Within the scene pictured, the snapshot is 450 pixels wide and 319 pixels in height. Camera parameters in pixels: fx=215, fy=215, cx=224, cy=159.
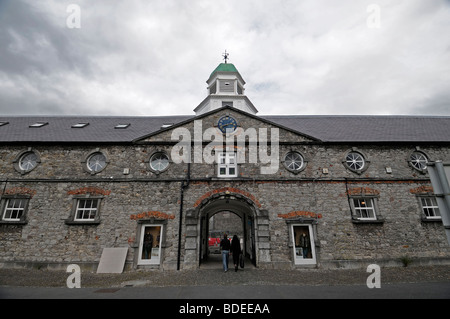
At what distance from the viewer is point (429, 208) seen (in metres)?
11.5

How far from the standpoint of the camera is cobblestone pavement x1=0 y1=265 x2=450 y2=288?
7844 mm

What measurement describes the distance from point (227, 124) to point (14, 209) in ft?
39.9

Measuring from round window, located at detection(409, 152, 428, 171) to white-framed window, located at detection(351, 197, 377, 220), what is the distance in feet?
11.3

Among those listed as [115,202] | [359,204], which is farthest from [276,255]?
[115,202]

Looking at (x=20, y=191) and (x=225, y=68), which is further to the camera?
(x=225, y=68)

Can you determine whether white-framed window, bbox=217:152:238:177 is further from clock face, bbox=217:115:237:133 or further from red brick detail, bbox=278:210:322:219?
red brick detail, bbox=278:210:322:219

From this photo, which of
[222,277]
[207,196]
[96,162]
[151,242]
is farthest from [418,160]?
[96,162]

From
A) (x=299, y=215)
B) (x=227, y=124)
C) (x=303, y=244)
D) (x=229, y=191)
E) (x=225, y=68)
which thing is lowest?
(x=303, y=244)

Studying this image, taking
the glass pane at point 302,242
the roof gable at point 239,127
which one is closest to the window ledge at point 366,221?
the glass pane at point 302,242

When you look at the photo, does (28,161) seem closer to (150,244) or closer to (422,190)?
(150,244)

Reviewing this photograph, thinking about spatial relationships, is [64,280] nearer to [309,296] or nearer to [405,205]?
[309,296]

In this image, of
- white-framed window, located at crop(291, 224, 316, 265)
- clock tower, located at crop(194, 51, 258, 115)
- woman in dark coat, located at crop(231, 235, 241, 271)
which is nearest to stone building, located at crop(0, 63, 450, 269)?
white-framed window, located at crop(291, 224, 316, 265)

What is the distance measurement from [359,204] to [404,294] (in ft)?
19.3

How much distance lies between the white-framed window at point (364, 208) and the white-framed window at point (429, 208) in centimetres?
262
